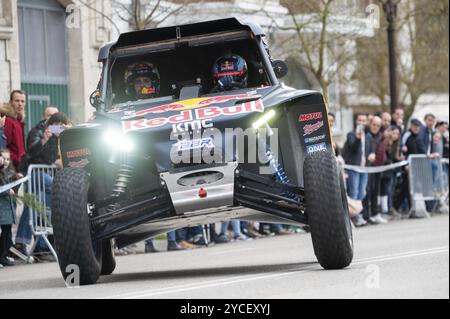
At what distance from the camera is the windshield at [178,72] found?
44.9 feet

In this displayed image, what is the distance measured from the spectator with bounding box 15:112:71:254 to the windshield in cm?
315

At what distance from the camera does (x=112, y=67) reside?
1382 cm

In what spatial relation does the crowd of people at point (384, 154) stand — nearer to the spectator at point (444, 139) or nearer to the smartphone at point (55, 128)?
the spectator at point (444, 139)

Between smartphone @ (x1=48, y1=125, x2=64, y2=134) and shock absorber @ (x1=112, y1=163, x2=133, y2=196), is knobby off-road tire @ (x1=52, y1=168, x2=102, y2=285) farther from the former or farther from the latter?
smartphone @ (x1=48, y1=125, x2=64, y2=134)

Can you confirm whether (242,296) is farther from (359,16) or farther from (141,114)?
(359,16)

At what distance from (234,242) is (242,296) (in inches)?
413

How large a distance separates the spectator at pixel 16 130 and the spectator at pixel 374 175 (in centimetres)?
787

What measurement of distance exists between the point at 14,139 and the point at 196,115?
6.27 m

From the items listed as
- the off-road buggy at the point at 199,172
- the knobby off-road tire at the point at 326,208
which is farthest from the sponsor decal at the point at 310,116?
the knobby off-road tire at the point at 326,208

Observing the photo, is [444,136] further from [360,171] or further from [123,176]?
[123,176]

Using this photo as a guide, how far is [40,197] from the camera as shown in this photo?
56.0 feet

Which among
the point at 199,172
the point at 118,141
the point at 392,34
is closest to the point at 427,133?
the point at 392,34

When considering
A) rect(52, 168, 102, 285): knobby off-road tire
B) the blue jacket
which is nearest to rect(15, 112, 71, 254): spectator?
rect(52, 168, 102, 285): knobby off-road tire

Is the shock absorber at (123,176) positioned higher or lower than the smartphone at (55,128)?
lower
